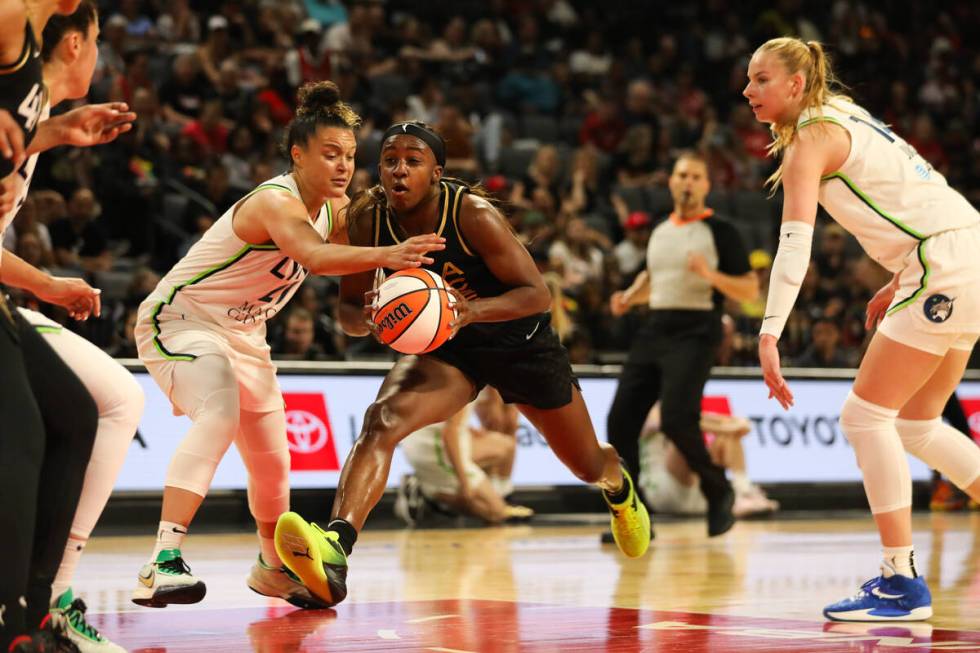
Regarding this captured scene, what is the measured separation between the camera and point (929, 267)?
521 cm

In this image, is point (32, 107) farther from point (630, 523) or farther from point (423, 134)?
point (630, 523)

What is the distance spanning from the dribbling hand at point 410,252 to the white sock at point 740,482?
701cm

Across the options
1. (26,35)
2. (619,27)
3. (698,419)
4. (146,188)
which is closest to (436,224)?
(26,35)

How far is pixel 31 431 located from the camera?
327 cm

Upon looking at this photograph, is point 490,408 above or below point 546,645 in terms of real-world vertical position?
below

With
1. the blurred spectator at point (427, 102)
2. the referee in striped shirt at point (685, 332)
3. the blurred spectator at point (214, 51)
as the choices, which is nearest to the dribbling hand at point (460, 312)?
the referee in striped shirt at point (685, 332)

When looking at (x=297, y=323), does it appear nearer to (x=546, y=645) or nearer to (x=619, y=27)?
(x=546, y=645)

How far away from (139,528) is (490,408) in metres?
2.75

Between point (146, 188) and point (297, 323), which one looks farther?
point (146, 188)

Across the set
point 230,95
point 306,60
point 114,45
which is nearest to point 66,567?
point 230,95

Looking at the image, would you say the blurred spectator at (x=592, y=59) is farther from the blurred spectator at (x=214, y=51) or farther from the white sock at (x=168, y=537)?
the white sock at (x=168, y=537)

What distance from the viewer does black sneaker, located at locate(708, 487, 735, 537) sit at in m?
8.83

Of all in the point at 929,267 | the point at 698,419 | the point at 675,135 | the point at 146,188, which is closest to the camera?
the point at 929,267

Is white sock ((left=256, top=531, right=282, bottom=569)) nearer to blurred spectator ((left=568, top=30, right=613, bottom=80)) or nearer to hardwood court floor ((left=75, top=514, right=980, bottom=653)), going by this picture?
hardwood court floor ((left=75, top=514, right=980, bottom=653))
